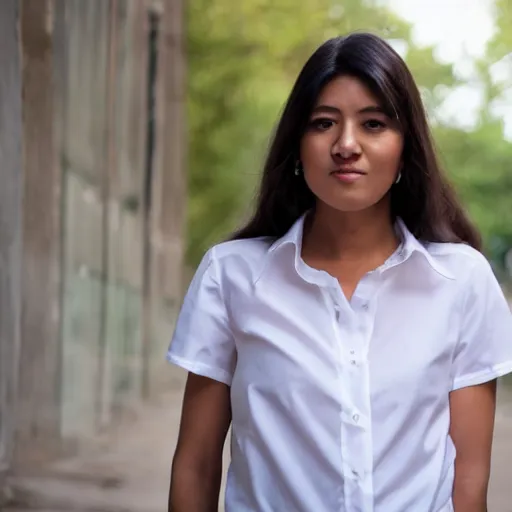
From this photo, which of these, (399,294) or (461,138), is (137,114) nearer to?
(461,138)

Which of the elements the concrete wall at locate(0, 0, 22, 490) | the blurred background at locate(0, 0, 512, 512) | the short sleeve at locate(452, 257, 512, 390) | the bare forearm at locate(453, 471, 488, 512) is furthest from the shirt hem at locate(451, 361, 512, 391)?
the concrete wall at locate(0, 0, 22, 490)

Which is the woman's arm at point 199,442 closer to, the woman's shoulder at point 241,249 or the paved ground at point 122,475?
the woman's shoulder at point 241,249

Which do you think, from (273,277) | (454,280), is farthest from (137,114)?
(454,280)

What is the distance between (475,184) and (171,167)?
26.0 inches

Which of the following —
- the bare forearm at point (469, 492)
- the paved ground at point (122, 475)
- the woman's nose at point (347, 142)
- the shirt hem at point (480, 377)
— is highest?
the woman's nose at point (347, 142)

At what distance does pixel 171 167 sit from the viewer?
1777 mm

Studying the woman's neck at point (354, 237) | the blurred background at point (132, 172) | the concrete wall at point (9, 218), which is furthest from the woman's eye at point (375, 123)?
the concrete wall at point (9, 218)

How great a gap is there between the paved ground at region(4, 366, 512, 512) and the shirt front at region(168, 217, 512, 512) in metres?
0.75

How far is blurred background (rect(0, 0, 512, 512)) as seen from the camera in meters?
1.65

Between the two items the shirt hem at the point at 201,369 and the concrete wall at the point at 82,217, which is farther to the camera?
the concrete wall at the point at 82,217

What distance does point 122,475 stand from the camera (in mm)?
1665

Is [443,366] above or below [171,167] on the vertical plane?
below

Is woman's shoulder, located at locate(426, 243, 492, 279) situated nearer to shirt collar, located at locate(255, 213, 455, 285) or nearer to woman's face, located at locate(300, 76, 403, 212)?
shirt collar, located at locate(255, 213, 455, 285)

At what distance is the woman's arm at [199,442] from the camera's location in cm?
96
